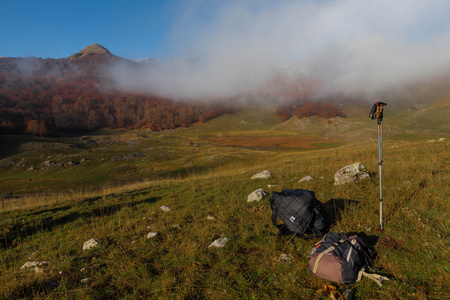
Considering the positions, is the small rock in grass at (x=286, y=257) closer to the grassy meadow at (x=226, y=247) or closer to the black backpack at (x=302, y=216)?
the grassy meadow at (x=226, y=247)

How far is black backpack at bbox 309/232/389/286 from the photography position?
372 centimetres

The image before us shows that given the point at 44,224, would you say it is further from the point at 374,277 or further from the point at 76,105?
the point at 76,105

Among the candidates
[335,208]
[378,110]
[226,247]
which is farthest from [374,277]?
[378,110]

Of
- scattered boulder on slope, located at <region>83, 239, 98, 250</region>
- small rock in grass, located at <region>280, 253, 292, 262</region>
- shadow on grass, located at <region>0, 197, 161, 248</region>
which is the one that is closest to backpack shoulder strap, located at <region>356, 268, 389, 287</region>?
small rock in grass, located at <region>280, 253, 292, 262</region>

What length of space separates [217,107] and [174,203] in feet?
631

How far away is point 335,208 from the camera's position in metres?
6.62

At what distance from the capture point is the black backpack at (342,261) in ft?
12.2

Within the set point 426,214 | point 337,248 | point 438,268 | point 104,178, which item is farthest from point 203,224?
point 104,178

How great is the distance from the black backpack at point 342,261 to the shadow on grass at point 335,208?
1716mm

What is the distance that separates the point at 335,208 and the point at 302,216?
6.32 feet

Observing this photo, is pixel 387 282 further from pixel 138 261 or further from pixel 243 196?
pixel 243 196

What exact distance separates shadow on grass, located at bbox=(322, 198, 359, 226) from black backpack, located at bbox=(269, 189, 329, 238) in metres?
0.64

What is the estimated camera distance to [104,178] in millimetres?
32312

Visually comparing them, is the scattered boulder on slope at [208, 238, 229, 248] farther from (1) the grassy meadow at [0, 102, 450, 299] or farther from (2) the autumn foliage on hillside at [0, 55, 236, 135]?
(2) the autumn foliage on hillside at [0, 55, 236, 135]
